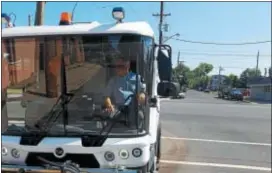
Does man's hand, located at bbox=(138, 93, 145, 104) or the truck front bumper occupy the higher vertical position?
man's hand, located at bbox=(138, 93, 145, 104)

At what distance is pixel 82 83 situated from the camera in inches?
194

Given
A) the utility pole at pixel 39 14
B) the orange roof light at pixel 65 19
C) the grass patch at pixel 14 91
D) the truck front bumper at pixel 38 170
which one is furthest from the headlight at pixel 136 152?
the utility pole at pixel 39 14

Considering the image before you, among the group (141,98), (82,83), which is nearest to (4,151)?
(82,83)

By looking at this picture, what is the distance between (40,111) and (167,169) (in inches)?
150

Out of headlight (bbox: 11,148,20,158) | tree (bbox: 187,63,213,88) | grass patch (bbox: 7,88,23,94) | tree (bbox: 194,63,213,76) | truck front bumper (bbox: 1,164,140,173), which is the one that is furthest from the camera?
tree (bbox: 194,63,213,76)

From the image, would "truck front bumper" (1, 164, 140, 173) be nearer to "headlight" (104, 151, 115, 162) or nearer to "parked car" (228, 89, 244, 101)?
"headlight" (104, 151, 115, 162)

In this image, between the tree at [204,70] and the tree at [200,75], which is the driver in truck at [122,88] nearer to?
the tree at [200,75]

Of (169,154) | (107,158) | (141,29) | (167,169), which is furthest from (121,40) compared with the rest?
(169,154)

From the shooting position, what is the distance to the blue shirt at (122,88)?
4812 millimetres

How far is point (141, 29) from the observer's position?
4.80 m

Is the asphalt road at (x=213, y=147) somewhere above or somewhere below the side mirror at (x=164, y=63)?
below

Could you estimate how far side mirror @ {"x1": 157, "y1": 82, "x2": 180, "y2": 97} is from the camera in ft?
17.4

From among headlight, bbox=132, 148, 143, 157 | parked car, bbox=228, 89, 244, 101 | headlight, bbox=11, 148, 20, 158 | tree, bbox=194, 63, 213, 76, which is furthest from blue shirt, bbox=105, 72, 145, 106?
tree, bbox=194, 63, 213, 76

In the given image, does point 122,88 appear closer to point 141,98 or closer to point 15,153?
point 141,98
